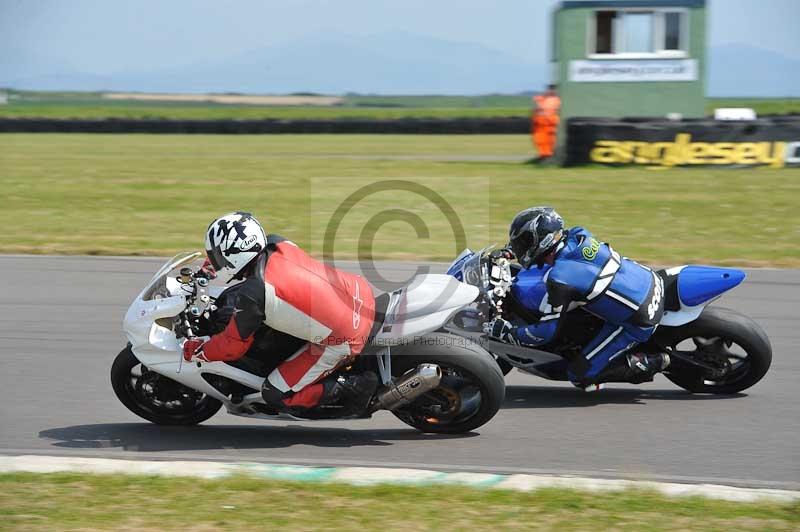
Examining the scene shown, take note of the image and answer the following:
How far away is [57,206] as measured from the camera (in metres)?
16.3

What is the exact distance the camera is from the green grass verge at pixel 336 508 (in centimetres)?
435

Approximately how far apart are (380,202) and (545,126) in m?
7.04

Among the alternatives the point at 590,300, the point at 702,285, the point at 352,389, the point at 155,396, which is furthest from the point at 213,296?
the point at 702,285

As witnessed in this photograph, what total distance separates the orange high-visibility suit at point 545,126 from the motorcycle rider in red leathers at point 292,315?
57.2 ft

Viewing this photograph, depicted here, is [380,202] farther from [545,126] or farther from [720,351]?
[720,351]

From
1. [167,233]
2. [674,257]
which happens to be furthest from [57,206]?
[674,257]

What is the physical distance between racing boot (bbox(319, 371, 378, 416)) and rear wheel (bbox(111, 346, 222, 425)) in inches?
29.4

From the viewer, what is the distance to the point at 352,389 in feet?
19.0

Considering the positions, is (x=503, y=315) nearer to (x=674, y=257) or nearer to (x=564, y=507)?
(x=564, y=507)

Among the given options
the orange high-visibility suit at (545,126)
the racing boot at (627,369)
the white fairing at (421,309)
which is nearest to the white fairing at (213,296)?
the white fairing at (421,309)

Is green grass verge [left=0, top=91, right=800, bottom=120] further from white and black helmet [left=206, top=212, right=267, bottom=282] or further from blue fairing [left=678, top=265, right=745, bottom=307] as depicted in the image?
white and black helmet [left=206, top=212, right=267, bottom=282]

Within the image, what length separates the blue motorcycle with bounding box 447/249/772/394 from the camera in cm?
651

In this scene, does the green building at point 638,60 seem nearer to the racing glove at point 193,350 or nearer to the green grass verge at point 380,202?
the green grass verge at point 380,202

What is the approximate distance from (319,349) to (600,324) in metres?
2.00
